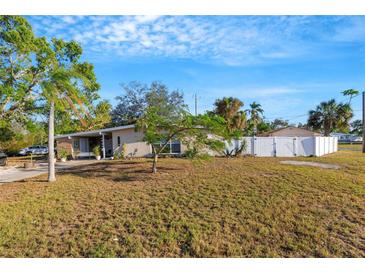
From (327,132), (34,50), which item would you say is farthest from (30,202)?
(327,132)

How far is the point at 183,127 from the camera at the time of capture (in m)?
8.69

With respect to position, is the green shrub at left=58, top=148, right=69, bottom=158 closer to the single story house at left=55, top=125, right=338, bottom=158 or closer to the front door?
the single story house at left=55, top=125, right=338, bottom=158

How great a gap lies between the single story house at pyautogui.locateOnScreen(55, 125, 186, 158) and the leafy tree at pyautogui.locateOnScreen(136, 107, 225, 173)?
5.62m

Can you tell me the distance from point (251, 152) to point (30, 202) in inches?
535

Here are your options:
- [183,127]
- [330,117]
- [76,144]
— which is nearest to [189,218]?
[183,127]

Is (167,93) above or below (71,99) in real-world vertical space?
above

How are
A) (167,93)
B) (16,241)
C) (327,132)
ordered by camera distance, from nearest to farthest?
(16,241)
(327,132)
(167,93)

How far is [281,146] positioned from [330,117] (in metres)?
19.0

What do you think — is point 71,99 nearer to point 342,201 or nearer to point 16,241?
point 16,241

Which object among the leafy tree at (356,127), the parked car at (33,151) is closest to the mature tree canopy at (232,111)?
the parked car at (33,151)

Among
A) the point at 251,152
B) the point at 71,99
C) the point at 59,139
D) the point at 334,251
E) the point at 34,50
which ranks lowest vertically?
the point at 334,251

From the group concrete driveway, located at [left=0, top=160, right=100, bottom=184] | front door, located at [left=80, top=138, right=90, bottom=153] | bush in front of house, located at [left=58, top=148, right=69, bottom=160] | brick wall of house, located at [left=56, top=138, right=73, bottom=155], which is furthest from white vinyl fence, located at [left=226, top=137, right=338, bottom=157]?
brick wall of house, located at [left=56, top=138, right=73, bottom=155]

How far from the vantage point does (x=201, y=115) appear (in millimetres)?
8336

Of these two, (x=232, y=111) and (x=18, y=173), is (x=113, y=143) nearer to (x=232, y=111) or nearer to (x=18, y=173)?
(x=18, y=173)
